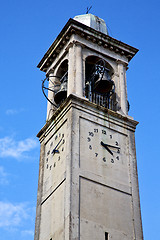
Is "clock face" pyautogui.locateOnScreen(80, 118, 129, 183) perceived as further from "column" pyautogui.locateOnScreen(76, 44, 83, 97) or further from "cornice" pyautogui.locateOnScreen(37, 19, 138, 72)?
"cornice" pyautogui.locateOnScreen(37, 19, 138, 72)

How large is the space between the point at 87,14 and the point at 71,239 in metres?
17.8

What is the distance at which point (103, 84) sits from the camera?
106ft

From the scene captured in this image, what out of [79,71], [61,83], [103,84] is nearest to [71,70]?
[79,71]

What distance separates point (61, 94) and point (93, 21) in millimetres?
6564

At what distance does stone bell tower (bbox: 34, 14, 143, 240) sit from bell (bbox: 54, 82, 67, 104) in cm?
6

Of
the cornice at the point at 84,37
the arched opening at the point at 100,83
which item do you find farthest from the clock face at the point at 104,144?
the cornice at the point at 84,37

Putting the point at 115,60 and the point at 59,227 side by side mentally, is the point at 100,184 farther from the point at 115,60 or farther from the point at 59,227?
the point at 115,60

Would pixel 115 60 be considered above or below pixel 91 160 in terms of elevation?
above

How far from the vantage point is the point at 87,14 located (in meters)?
36.4

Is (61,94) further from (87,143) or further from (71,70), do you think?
(87,143)

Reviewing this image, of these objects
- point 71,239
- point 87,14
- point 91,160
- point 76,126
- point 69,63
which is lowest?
point 71,239

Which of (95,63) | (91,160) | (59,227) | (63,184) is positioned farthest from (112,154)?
(95,63)

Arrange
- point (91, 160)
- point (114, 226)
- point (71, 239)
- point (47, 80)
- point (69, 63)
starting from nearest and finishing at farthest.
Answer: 1. point (71, 239)
2. point (114, 226)
3. point (91, 160)
4. point (69, 63)
5. point (47, 80)

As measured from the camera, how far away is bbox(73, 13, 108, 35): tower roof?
35.3 m
